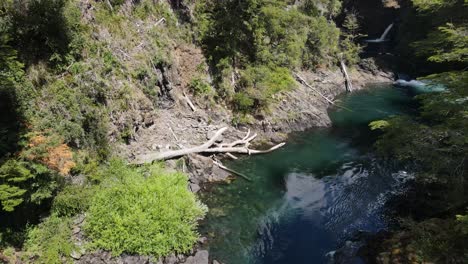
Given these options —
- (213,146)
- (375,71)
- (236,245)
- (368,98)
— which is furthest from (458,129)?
(375,71)

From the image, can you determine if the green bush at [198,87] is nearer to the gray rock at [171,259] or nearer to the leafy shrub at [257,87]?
the leafy shrub at [257,87]

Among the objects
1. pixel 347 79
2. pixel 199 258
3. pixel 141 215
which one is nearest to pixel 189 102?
pixel 141 215

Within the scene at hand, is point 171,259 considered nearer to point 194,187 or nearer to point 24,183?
point 194,187

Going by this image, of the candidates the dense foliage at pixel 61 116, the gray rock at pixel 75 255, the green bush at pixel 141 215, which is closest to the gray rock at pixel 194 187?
the dense foliage at pixel 61 116

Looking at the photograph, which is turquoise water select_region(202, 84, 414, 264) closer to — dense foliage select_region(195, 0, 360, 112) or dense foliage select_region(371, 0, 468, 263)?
dense foliage select_region(371, 0, 468, 263)

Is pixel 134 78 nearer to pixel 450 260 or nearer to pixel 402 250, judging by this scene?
pixel 402 250
